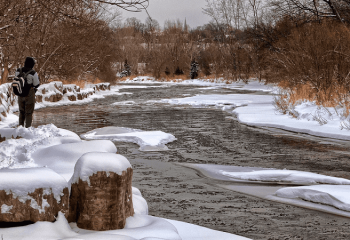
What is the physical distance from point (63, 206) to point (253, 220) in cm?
226

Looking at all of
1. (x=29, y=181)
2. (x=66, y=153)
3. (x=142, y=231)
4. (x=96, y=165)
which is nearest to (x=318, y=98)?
(x=66, y=153)

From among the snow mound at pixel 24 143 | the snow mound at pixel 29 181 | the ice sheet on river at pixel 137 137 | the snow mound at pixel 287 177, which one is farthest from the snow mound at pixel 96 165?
the ice sheet on river at pixel 137 137

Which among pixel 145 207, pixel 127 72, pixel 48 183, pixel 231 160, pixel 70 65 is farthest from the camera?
pixel 127 72

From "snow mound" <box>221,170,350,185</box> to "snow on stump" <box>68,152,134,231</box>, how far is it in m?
3.59

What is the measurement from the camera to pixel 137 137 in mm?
11141

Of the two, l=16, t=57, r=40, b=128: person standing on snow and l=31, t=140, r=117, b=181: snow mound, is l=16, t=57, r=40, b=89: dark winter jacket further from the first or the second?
l=31, t=140, r=117, b=181: snow mound

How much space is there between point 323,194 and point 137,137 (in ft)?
19.9

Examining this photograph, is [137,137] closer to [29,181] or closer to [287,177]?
[287,177]

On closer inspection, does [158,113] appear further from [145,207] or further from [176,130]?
[145,207]

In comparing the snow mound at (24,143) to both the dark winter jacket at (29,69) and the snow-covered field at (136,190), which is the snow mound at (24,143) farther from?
the dark winter jacket at (29,69)

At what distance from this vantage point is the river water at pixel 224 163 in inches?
197

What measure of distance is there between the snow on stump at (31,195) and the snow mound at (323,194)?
11.1 ft

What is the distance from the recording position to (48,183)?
378 cm

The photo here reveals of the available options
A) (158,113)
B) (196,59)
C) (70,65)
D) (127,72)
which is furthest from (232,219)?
(127,72)
